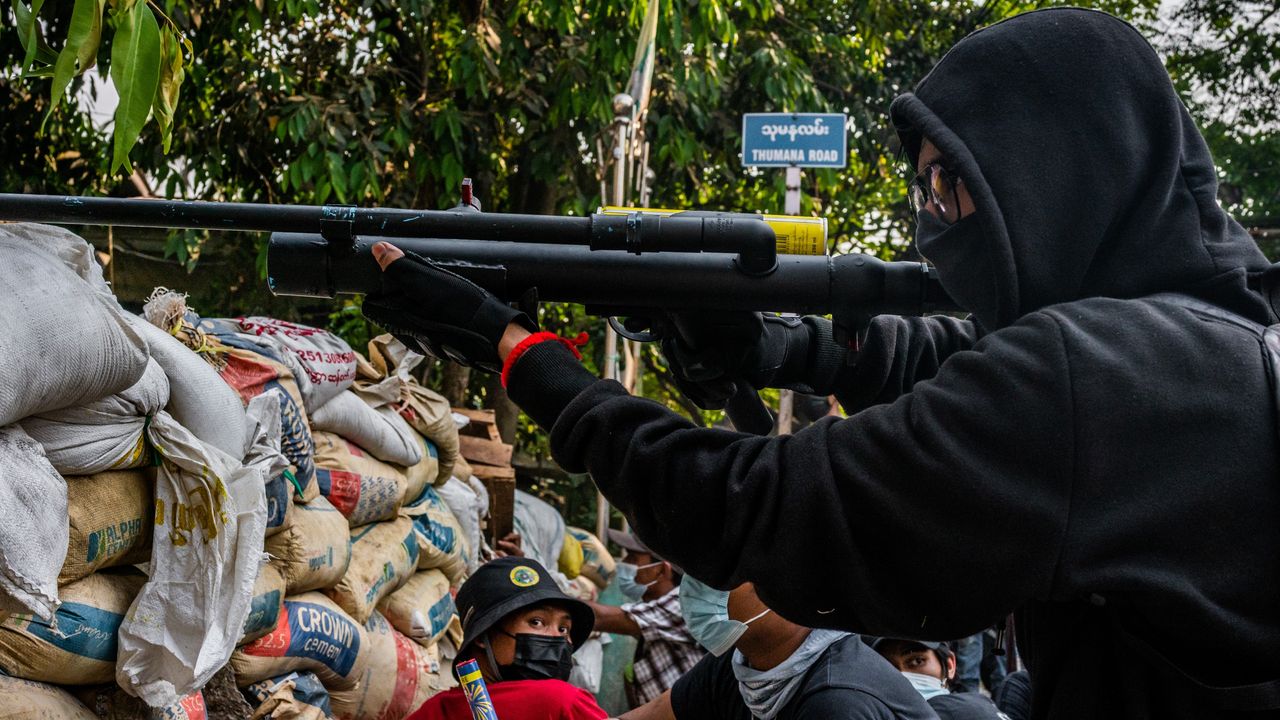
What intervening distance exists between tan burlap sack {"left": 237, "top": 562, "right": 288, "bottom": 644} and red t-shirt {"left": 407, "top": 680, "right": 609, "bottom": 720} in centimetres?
50

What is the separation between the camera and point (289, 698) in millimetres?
3500

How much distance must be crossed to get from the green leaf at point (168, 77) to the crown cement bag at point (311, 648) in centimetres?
175

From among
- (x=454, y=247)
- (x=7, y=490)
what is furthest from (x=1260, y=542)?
(x=7, y=490)

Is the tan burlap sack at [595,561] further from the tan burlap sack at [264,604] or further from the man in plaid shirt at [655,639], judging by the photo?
the tan burlap sack at [264,604]

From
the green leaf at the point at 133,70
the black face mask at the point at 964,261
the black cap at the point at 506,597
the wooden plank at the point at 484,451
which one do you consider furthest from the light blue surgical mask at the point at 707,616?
the wooden plank at the point at 484,451

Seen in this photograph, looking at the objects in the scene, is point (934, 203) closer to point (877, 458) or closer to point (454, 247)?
point (877, 458)

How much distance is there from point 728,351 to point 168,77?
3.93 feet

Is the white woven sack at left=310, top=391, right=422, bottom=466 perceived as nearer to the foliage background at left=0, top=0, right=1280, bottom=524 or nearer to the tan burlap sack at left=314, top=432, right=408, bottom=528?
the tan burlap sack at left=314, top=432, right=408, bottom=528

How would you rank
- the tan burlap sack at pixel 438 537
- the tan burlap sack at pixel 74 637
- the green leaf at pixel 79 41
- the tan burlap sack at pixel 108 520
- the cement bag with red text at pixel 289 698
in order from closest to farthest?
the green leaf at pixel 79 41 → the tan burlap sack at pixel 74 637 → the tan burlap sack at pixel 108 520 → the cement bag with red text at pixel 289 698 → the tan burlap sack at pixel 438 537

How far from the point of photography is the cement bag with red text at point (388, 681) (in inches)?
161

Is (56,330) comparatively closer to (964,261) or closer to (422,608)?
(964,261)

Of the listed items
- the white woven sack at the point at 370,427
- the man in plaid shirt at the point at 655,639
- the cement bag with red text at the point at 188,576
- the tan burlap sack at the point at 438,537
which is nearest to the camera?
the cement bag with red text at the point at 188,576

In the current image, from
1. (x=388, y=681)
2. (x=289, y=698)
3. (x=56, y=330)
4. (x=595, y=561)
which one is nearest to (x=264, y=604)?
(x=289, y=698)

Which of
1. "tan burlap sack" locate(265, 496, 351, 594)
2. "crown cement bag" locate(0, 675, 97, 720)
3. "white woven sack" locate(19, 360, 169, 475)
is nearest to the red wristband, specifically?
"white woven sack" locate(19, 360, 169, 475)
